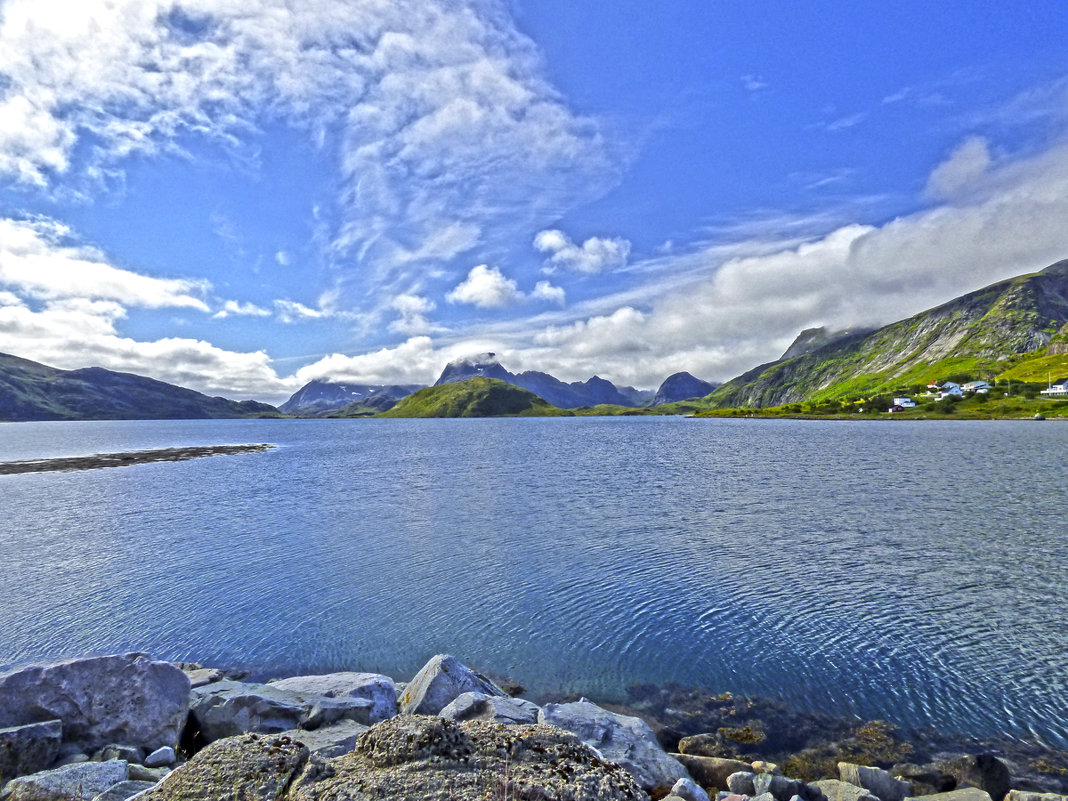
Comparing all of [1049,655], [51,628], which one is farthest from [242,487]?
[1049,655]

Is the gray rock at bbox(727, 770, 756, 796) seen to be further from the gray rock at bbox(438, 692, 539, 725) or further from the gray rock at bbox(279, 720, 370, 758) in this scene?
the gray rock at bbox(279, 720, 370, 758)

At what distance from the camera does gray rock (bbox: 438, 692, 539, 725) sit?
48.4 feet

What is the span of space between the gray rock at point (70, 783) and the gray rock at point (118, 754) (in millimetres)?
2101

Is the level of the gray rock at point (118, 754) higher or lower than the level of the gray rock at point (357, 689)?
higher

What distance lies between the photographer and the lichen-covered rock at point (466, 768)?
243 inches

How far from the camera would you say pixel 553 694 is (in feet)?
66.7

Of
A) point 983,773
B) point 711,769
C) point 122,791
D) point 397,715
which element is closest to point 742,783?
point 711,769

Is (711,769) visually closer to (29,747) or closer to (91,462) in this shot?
(29,747)

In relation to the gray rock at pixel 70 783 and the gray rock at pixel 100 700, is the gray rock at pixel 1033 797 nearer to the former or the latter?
the gray rock at pixel 70 783

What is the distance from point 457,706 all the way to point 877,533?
38166 millimetres

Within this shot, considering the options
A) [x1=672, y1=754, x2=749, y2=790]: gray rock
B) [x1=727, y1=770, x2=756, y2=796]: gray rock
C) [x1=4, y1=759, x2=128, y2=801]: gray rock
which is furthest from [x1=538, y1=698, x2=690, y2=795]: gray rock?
[x1=4, y1=759, x2=128, y2=801]: gray rock

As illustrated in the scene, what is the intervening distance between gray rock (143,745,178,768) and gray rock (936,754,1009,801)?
20.9 meters

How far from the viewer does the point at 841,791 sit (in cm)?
1322

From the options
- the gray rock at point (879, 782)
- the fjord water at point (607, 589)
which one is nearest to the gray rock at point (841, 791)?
the gray rock at point (879, 782)
